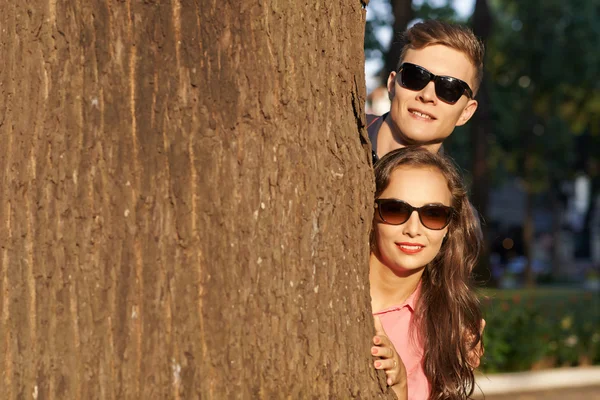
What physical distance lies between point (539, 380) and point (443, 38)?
356 inches

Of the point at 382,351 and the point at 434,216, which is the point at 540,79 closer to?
the point at 434,216

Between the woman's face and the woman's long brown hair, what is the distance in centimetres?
4

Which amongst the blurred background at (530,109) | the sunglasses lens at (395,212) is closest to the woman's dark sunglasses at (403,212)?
the sunglasses lens at (395,212)

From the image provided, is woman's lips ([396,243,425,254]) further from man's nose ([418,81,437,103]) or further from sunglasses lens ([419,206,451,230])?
man's nose ([418,81,437,103])

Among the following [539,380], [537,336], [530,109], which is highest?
[530,109]

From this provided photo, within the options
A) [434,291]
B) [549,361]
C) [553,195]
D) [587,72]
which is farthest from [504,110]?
[434,291]

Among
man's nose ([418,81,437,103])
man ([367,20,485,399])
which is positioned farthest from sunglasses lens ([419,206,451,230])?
man's nose ([418,81,437,103])

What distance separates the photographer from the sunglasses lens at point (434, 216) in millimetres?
3273

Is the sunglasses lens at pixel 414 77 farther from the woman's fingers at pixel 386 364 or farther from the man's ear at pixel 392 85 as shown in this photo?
the woman's fingers at pixel 386 364

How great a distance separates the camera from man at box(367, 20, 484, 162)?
3725 millimetres

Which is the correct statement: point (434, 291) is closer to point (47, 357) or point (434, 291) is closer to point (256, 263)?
point (256, 263)

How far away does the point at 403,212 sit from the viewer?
3.25m

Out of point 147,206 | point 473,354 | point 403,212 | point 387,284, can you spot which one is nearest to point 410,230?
point 403,212

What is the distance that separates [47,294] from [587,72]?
30.3 m
